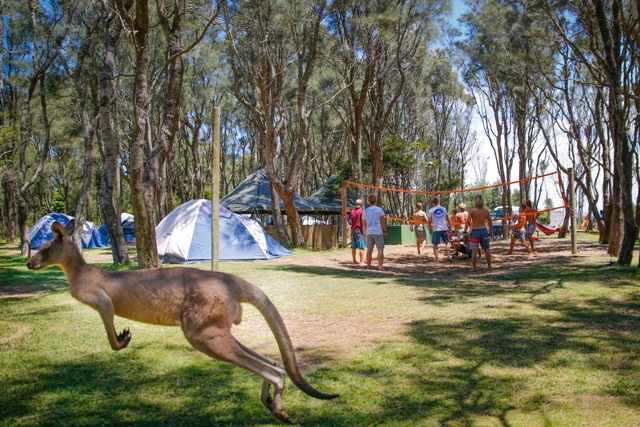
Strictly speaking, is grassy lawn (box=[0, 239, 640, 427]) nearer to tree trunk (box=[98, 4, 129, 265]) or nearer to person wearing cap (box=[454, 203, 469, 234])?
tree trunk (box=[98, 4, 129, 265])

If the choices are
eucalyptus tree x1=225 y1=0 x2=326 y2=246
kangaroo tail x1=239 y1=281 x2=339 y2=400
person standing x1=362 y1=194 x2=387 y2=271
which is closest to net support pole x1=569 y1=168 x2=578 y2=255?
person standing x1=362 y1=194 x2=387 y2=271

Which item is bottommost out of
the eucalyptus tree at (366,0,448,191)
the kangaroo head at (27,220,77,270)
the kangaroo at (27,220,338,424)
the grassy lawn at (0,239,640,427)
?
the grassy lawn at (0,239,640,427)

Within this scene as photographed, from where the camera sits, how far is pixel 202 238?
621 inches

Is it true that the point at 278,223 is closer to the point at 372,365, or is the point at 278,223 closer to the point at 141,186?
the point at 141,186

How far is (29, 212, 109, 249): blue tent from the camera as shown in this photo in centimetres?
2556

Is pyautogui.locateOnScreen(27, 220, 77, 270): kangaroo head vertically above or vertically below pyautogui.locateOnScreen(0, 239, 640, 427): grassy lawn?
above

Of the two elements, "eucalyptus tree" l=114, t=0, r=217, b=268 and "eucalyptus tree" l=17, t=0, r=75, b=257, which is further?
"eucalyptus tree" l=17, t=0, r=75, b=257

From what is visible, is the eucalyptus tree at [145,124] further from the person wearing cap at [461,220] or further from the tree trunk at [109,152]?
the person wearing cap at [461,220]

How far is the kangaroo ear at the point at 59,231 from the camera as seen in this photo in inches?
113

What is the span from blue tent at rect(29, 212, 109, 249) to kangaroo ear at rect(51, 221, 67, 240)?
79.9 ft

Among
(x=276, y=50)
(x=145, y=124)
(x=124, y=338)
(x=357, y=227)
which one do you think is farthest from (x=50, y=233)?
(x=124, y=338)

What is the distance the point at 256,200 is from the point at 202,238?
770 centimetres

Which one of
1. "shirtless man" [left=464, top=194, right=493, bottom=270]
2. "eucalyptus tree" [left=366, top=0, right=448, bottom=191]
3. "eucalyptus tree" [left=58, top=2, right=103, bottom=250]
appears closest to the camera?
"shirtless man" [left=464, top=194, right=493, bottom=270]

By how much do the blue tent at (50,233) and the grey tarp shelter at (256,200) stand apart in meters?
8.46
